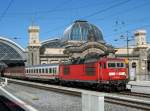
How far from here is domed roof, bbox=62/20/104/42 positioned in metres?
139

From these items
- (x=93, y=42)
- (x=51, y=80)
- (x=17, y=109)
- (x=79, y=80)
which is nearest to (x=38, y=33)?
(x=93, y=42)

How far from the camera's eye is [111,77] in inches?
1394

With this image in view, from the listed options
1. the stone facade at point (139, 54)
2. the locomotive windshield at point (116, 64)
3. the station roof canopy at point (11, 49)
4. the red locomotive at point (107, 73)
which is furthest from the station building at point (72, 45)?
the locomotive windshield at point (116, 64)

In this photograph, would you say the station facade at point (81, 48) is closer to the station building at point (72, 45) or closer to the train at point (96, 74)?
the station building at point (72, 45)

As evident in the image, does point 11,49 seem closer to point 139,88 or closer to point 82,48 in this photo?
point 82,48

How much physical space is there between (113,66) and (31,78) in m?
37.6

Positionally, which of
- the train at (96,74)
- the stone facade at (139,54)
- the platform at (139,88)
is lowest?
the platform at (139,88)

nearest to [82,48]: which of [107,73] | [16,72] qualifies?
[16,72]

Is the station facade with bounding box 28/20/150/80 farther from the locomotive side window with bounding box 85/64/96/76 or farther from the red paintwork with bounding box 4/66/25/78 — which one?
the locomotive side window with bounding box 85/64/96/76

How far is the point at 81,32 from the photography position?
462ft

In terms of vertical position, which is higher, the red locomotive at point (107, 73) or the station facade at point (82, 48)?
the station facade at point (82, 48)

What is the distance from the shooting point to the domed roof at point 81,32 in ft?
457

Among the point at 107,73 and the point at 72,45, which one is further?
the point at 72,45

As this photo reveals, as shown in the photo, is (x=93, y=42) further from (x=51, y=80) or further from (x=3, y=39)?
(x=51, y=80)
